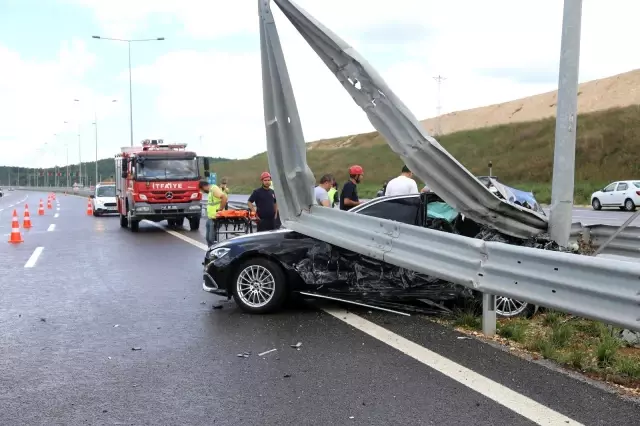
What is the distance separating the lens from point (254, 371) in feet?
17.7

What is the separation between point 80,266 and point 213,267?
214 inches

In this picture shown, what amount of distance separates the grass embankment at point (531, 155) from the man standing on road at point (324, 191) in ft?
84.1

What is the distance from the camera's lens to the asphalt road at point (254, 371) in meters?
4.38

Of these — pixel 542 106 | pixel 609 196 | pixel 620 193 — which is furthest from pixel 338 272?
pixel 542 106

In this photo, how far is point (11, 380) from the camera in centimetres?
522

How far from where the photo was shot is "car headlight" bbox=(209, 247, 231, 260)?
25.7 ft

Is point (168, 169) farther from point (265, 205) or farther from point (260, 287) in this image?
point (260, 287)

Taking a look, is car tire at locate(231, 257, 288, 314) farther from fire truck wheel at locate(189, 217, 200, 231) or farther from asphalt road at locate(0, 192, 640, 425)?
fire truck wheel at locate(189, 217, 200, 231)

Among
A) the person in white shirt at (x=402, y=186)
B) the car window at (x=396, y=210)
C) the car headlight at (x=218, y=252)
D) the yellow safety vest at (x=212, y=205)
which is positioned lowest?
the car headlight at (x=218, y=252)

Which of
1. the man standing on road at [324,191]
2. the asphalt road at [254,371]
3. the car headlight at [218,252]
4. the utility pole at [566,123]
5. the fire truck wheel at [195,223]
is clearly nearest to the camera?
the asphalt road at [254,371]

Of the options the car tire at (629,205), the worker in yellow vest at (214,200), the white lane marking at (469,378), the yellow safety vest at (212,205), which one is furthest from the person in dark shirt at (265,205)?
the car tire at (629,205)

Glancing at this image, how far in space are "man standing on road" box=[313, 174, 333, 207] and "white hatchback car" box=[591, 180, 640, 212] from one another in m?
24.5

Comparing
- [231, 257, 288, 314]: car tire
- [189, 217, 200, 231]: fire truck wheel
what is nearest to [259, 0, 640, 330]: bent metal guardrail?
[231, 257, 288, 314]: car tire

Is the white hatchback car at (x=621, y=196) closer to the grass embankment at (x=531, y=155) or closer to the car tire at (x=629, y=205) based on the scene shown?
the car tire at (x=629, y=205)
